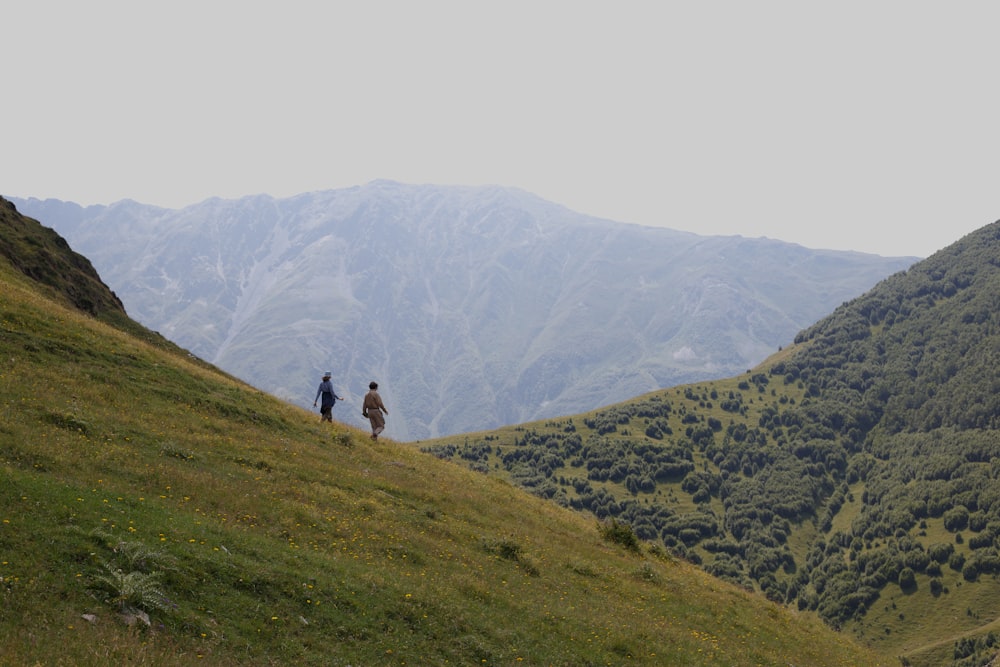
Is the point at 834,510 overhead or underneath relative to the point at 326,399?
underneath

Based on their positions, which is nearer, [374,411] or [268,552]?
[268,552]

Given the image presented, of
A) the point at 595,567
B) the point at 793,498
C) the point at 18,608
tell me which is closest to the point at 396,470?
the point at 595,567

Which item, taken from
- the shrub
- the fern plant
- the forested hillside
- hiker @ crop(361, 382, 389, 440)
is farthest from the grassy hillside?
the forested hillside

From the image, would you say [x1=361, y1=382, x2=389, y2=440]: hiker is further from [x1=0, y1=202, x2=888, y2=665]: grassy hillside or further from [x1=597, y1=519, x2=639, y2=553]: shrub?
[x1=597, y1=519, x2=639, y2=553]: shrub

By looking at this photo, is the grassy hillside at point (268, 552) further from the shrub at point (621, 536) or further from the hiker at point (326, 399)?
the hiker at point (326, 399)

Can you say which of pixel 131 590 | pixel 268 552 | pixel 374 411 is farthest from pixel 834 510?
pixel 131 590

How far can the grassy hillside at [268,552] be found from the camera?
14367 millimetres

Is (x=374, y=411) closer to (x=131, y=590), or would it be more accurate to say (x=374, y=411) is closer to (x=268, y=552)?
(x=268, y=552)

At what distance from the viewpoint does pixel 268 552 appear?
18.9 meters

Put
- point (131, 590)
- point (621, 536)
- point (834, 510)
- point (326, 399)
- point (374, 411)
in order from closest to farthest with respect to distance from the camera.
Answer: point (131, 590), point (621, 536), point (374, 411), point (326, 399), point (834, 510)

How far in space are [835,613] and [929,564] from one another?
71.9ft

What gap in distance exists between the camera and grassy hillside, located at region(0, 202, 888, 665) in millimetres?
14367

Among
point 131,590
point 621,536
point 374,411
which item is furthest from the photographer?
point 374,411

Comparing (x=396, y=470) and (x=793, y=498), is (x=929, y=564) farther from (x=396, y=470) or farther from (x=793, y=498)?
(x=396, y=470)
